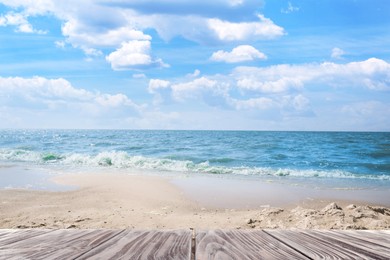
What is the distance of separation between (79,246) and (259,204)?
7409mm

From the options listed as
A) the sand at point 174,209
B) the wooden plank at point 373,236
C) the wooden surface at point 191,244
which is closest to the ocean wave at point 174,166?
the sand at point 174,209

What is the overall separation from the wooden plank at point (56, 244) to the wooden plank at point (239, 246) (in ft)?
1.30

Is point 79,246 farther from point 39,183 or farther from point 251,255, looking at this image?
point 39,183

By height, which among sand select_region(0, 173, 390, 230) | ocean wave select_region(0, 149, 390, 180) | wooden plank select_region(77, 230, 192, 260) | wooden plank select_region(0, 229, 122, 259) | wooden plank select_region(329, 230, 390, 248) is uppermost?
wooden plank select_region(77, 230, 192, 260)

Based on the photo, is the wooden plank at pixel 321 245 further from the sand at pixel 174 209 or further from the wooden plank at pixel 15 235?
the sand at pixel 174 209

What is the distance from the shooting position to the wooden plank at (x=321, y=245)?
1175mm

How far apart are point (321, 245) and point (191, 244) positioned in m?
0.50

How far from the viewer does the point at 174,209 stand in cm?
775

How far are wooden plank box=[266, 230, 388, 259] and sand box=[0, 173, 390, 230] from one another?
437cm

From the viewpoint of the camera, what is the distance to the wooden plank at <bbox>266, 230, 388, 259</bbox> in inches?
46.3

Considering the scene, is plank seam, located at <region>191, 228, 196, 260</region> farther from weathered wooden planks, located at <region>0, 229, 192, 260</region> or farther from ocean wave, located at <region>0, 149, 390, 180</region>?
ocean wave, located at <region>0, 149, 390, 180</region>

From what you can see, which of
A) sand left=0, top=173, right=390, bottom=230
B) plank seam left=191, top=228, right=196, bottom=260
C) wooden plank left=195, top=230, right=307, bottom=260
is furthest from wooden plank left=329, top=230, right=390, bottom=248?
sand left=0, top=173, right=390, bottom=230

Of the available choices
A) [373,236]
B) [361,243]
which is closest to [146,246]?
[361,243]

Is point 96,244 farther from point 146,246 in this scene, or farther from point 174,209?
point 174,209
